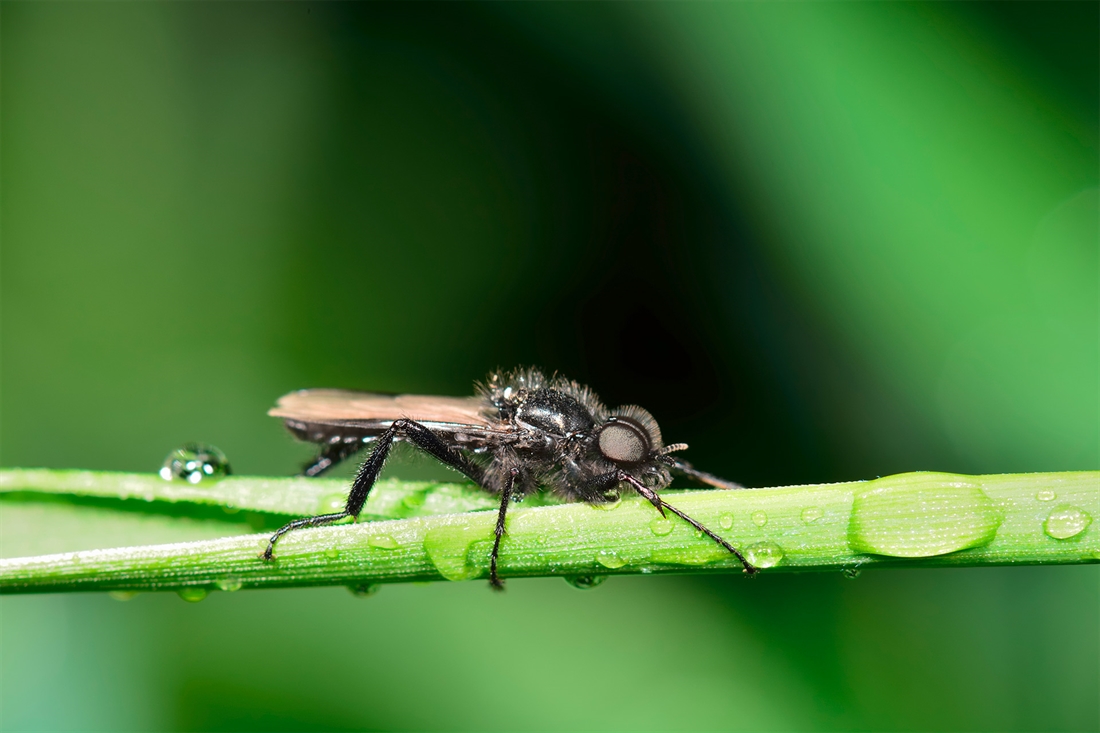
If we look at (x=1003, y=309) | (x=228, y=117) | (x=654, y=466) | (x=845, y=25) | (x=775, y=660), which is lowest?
(x=775, y=660)

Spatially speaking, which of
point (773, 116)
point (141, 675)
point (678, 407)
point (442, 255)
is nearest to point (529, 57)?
point (442, 255)

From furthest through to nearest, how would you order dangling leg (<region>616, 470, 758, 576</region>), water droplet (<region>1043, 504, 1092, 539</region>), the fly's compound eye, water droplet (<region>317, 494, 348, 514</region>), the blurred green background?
the blurred green background → the fly's compound eye → water droplet (<region>317, 494, 348, 514</region>) → dangling leg (<region>616, 470, 758, 576</region>) → water droplet (<region>1043, 504, 1092, 539</region>)

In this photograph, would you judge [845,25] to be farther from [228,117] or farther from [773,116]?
[228,117]

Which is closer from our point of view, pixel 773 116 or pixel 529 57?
pixel 773 116

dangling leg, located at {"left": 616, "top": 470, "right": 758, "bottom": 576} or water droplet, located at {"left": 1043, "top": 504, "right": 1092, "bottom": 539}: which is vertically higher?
water droplet, located at {"left": 1043, "top": 504, "right": 1092, "bottom": 539}

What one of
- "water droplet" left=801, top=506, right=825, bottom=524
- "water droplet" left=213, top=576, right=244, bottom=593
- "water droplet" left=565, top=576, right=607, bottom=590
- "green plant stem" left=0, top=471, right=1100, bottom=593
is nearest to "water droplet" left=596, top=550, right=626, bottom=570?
"green plant stem" left=0, top=471, right=1100, bottom=593

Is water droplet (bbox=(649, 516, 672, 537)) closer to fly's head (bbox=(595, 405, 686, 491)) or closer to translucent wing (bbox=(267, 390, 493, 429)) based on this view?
fly's head (bbox=(595, 405, 686, 491))
